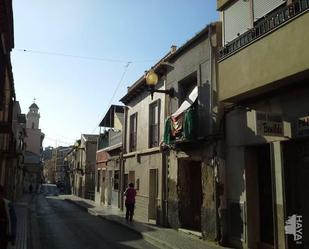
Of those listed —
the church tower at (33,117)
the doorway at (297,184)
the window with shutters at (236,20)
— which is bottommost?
the doorway at (297,184)

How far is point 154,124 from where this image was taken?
19.6 meters

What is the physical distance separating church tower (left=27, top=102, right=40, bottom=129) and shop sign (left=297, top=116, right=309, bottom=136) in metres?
89.0

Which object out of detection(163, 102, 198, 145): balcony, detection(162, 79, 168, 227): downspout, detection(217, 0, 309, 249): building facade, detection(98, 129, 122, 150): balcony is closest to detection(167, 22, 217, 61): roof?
detection(217, 0, 309, 249): building facade

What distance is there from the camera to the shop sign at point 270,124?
30.5ft

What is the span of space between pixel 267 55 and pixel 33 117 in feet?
299

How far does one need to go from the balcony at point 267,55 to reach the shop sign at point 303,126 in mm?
936

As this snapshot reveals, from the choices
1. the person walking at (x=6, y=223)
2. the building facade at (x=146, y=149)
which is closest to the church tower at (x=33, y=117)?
the building facade at (x=146, y=149)

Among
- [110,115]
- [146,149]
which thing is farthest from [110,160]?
[146,149]

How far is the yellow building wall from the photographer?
325 inches

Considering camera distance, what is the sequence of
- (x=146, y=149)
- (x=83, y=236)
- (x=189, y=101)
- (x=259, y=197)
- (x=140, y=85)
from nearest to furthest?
(x=259, y=197) → (x=83, y=236) → (x=189, y=101) → (x=146, y=149) → (x=140, y=85)

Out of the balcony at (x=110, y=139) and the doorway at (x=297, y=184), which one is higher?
the balcony at (x=110, y=139)

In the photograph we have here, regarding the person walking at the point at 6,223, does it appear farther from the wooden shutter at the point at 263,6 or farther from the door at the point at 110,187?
the door at the point at 110,187

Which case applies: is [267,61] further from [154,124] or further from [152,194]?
[152,194]

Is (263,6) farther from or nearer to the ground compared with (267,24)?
farther from the ground
